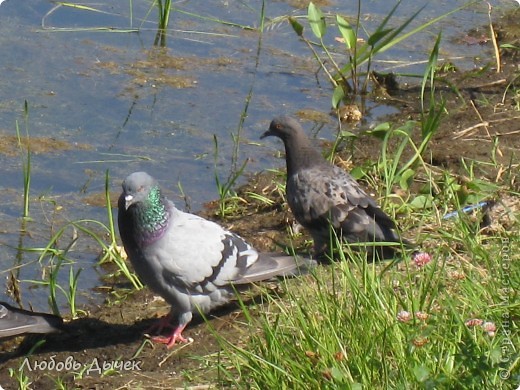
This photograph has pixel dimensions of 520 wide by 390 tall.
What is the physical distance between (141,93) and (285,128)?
1.79 metres

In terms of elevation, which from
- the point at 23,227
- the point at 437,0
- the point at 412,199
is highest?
the point at 437,0

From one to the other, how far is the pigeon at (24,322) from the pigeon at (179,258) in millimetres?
465

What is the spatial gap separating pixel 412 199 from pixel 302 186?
2.10ft

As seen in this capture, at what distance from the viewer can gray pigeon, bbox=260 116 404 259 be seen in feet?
18.3

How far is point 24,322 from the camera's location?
4.92 meters

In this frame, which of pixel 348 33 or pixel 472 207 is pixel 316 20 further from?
pixel 472 207

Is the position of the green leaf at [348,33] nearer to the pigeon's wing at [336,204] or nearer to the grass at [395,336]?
the pigeon's wing at [336,204]

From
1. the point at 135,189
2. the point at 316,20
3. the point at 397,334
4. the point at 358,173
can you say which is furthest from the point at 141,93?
the point at 397,334

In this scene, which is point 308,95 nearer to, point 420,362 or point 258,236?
point 258,236

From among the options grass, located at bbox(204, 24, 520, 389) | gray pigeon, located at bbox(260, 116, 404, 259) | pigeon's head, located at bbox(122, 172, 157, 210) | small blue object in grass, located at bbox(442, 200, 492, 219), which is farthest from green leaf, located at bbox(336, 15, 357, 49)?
grass, located at bbox(204, 24, 520, 389)

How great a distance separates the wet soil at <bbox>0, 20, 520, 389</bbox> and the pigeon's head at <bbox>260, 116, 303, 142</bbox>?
0.35 meters

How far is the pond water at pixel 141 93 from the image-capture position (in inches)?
260

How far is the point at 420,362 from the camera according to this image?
3441 millimetres

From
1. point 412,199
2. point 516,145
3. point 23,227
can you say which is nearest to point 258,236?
point 412,199
